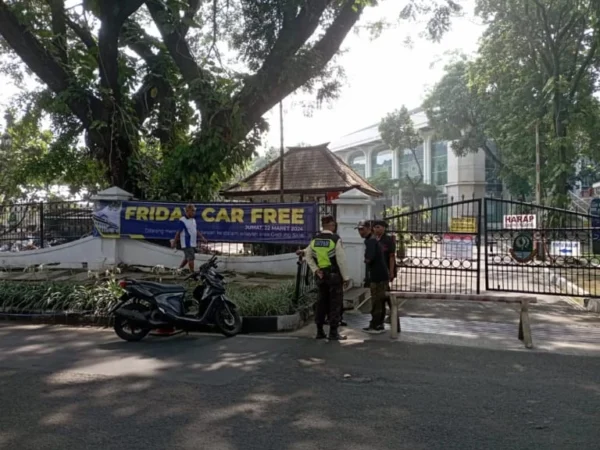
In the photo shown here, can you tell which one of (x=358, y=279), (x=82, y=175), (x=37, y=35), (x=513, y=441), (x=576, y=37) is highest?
(x=576, y=37)

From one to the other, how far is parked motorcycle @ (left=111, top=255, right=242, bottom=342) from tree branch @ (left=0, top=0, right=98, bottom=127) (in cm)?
883

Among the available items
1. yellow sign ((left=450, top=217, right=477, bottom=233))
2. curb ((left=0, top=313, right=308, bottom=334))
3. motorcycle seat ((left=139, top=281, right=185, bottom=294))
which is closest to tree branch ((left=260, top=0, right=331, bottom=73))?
yellow sign ((left=450, top=217, right=477, bottom=233))

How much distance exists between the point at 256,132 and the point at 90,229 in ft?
17.3

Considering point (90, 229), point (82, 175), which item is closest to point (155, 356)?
point (90, 229)

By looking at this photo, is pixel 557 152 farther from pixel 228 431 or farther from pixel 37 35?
pixel 228 431

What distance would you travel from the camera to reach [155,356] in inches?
259

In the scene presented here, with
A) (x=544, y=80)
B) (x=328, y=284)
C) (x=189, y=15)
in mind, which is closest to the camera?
(x=328, y=284)

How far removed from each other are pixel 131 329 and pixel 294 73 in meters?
8.35

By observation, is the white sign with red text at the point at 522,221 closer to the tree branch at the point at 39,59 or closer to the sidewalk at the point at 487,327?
the sidewalk at the point at 487,327

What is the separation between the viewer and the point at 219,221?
1302 cm

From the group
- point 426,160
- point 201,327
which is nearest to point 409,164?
point 426,160

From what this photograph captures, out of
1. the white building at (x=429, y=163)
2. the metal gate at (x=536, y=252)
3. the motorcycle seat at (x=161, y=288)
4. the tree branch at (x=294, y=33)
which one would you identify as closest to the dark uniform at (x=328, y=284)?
the motorcycle seat at (x=161, y=288)

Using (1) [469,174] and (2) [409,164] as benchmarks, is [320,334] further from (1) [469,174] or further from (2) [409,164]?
(2) [409,164]

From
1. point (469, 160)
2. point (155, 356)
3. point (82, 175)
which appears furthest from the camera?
point (469, 160)
